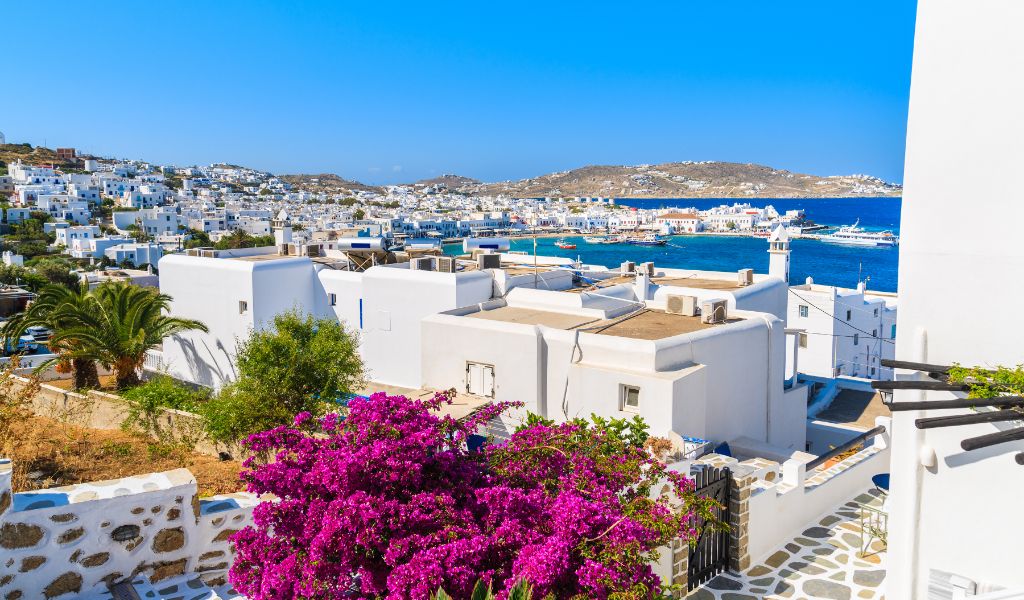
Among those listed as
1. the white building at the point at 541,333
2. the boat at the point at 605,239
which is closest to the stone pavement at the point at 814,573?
the white building at the point at 541,333

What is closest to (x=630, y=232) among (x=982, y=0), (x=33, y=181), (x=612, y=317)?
(x=33, y=181)

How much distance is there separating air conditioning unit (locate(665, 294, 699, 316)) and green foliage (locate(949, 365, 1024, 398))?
12155mm

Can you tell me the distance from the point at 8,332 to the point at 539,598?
18.7 metres

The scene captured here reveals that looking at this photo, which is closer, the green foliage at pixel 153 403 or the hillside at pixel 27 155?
the green foliage at pixel 153 403

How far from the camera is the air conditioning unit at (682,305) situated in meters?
17.6

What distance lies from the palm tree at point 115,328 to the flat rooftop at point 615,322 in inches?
338

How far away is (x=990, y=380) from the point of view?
5.18 meters

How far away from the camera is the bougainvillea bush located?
482 cm

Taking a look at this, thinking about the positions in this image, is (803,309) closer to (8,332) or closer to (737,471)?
(737,471)

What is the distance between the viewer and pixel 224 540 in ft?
21.0

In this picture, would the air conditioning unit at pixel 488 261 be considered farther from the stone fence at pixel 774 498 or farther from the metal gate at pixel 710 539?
the metal gate at pixel 710 539

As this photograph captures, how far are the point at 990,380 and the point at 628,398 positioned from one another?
28.6 feet

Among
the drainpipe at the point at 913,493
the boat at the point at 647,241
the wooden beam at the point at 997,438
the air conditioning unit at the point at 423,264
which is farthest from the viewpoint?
the boat at the point at 647,241

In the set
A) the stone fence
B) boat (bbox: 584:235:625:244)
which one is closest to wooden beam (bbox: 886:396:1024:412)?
the stone fence
